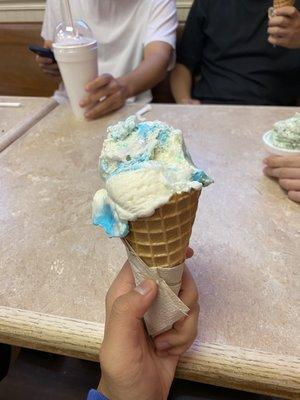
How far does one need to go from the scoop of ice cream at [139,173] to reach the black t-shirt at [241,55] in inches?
52.6

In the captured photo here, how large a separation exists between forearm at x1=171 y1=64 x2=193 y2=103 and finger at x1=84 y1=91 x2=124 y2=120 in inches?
22.7

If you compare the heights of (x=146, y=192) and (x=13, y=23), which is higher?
(x=146, y=192)

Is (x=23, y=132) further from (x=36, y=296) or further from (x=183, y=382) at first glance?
(x=183, y=382)

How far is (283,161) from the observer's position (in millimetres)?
901

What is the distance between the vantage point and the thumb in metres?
0.53

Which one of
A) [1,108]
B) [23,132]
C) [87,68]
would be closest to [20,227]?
[23,132]

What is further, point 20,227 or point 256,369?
point 20,227

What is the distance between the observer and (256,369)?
1.81ft

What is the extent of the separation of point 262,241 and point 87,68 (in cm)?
85

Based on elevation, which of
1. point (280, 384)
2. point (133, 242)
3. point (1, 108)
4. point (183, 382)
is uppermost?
point (133, 242)

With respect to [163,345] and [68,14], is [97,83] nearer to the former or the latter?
[68,14]

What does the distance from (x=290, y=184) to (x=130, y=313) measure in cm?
51

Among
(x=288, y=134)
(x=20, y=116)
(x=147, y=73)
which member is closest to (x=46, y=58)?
(x=20, y=116)

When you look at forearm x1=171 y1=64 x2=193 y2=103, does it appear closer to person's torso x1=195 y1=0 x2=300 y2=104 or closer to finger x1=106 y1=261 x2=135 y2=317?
person's torso x1=195 y1=0 x2=300 y2=104
